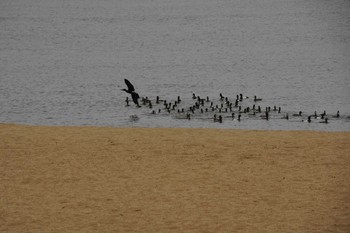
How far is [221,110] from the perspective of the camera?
35156 millimetres

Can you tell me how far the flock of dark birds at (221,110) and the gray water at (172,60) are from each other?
346 millimetres

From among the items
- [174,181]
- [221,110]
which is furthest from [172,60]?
[174,181]

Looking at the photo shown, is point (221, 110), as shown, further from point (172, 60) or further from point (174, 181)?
point (172, 60)

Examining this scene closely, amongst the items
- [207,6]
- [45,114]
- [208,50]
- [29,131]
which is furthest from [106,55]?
[207,6]

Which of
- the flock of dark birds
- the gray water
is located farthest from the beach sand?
the gray water

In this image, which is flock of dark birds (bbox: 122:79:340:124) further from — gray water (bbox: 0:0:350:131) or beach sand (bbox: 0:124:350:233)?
beach sand (bbox: 0:124:350:233)

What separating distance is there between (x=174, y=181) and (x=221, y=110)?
607 inches

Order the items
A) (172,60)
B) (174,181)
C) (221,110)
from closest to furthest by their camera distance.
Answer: (174,181), (221,110), (172,60)

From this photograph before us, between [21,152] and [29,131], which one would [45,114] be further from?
[21,152]

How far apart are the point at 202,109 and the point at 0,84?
1679cm

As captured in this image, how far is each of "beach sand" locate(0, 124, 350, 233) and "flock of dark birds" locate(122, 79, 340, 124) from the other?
18.3 feet

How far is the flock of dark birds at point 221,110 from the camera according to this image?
3353cm

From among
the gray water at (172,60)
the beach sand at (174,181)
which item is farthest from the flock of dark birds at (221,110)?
the beach sand at (174,181)

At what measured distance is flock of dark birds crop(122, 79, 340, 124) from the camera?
110ft
